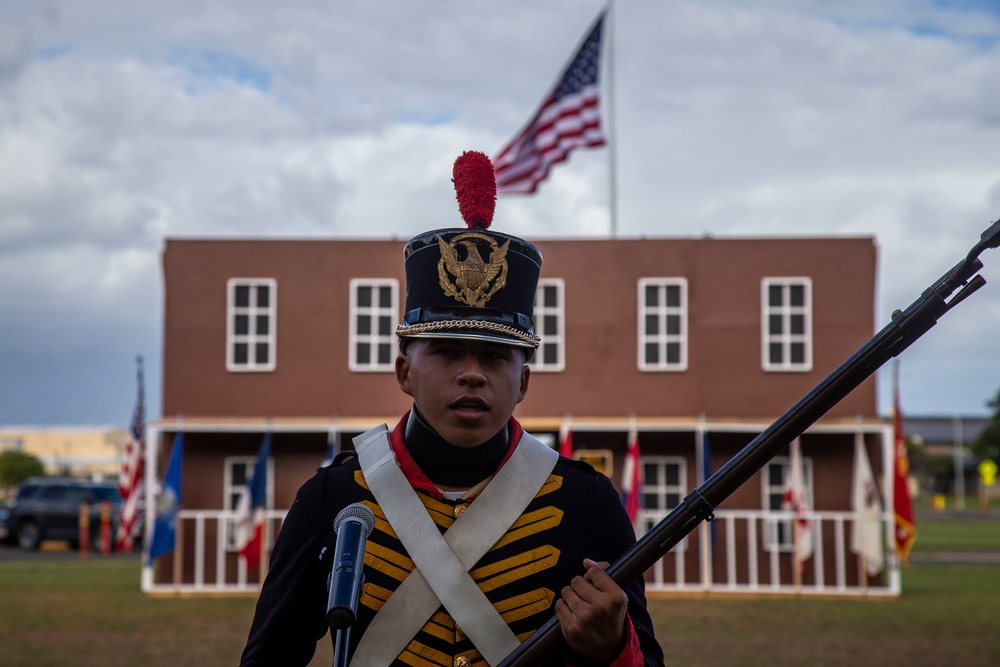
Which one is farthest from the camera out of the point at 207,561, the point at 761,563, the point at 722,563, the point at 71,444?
the point at 71,444

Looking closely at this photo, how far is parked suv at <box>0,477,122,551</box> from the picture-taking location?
106 ft

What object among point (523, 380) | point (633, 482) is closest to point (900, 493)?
point (633, 482)

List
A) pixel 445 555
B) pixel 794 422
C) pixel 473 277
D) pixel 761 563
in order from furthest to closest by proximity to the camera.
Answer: pixel 761 563, pixel 473 277, pixel 445 555, pixel 794 422

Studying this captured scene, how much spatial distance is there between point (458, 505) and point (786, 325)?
19555 mm

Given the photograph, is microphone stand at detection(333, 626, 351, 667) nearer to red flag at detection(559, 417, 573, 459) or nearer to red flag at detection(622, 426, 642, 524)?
red flag at detection(622, 426, 642, 524)

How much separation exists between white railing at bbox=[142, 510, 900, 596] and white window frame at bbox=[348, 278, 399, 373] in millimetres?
2930

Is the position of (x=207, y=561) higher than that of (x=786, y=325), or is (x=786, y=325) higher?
(x=786, y=325)

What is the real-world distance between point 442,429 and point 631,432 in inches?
709

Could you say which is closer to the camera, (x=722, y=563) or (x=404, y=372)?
(x=404, y=372)

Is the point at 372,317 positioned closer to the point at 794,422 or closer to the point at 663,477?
the point at 663,477

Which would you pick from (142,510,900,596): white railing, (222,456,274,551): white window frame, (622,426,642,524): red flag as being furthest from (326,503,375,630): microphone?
(222,456,274,551): white window frame

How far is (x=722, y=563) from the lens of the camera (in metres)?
21.9

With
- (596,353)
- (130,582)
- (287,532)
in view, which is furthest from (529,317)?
(130,582)

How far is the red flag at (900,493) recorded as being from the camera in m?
19.3
